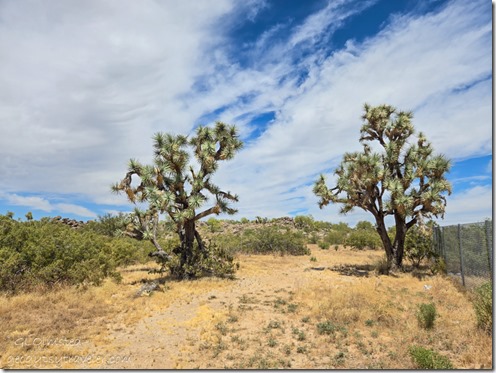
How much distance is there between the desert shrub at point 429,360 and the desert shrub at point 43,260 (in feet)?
39.7

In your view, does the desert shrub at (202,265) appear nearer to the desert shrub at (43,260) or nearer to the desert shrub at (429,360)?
the desert shrub at (43,260)

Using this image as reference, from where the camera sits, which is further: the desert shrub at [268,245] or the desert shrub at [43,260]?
the desert shrub at [268,245]

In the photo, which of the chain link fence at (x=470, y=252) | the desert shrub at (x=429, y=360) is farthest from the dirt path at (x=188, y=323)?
the chain link fence at (x=470, y=252)

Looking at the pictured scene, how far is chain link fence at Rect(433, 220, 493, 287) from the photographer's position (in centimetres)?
1042

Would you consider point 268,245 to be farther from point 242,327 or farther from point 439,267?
point 242,327

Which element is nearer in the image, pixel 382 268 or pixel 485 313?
pixel 485 313

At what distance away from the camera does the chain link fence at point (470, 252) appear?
34.2 feet

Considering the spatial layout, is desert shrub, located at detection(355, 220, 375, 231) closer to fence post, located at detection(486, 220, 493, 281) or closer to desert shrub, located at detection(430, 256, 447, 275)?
desert shrub, located at detection(430, 256, 447, 275)

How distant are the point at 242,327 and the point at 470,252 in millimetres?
9229

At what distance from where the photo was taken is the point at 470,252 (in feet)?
40.0

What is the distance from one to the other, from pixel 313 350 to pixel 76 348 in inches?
215

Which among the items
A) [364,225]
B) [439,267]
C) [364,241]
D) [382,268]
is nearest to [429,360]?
[439,267]

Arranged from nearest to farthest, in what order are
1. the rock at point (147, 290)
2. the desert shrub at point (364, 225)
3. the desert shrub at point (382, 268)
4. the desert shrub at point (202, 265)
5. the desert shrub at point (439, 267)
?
the rock at point (147, 290) < the desert shrub at point (202, 265) < the desert shrub at point (439, 267) < the desert shrub at point (382, 268) < the desert shrub at point (364, 225)

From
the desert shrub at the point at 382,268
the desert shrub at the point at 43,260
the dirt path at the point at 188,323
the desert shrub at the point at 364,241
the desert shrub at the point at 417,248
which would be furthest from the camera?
the desert shrub at the point at 364,241
